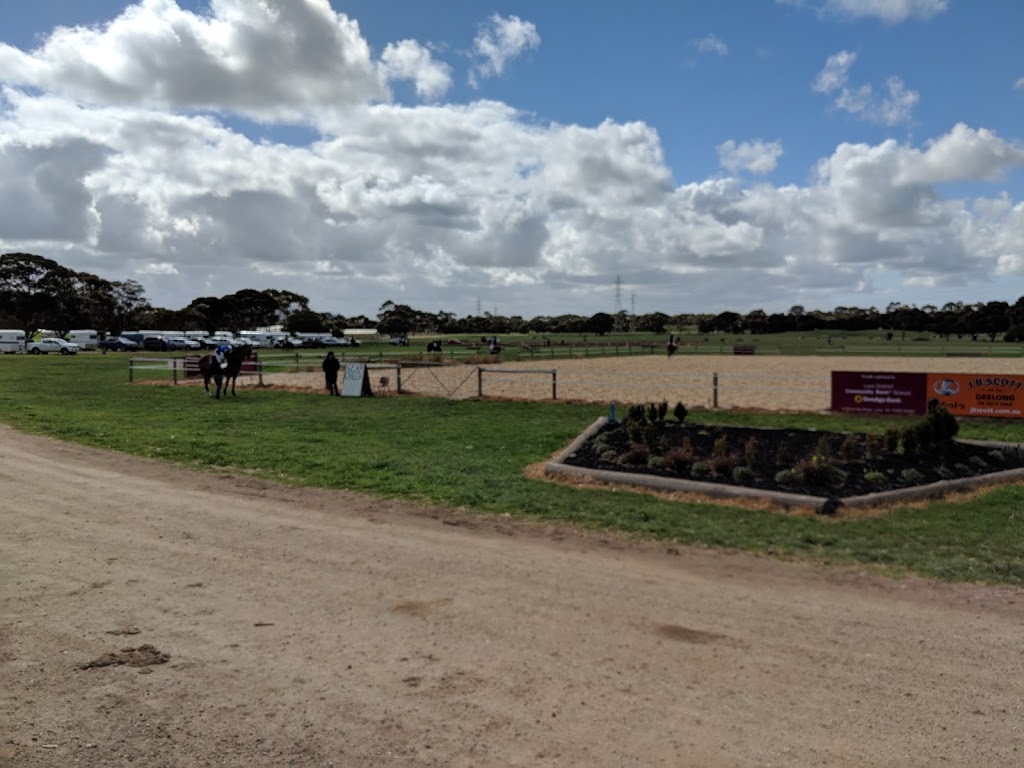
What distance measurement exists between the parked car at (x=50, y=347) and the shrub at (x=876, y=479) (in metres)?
76.1

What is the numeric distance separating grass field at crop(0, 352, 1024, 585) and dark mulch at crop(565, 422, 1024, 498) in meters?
1.02

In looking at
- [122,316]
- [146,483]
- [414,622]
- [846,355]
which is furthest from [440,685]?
[122,316]

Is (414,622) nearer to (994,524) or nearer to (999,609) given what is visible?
(999,609)

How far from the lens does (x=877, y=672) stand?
17.5ft

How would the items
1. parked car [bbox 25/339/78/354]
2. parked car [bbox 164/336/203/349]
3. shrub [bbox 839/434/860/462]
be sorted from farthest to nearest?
parked car [bbox 164/336/203/349] → parked car [bbox 25/339/78/354] → shrub [bbox 839/434/860/462]

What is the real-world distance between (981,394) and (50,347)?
252 ft

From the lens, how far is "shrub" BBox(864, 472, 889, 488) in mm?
11398

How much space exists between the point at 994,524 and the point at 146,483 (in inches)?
466

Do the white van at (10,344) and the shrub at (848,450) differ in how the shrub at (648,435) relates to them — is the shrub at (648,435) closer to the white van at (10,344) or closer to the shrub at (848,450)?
the shrub at (848,450)

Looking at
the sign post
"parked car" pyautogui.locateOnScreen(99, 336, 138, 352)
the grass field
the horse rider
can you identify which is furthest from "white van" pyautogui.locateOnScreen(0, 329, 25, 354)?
the sign post

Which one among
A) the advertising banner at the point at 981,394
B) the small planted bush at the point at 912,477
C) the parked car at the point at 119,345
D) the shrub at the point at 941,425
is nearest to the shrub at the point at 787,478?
the small planted bush at the point at 912,477

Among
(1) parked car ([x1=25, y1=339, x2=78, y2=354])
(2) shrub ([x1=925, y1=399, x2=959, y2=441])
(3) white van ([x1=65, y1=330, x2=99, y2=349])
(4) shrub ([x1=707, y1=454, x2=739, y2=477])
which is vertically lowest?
(4) shrub ([x1=707, y1=454, x2=739, y2=477])

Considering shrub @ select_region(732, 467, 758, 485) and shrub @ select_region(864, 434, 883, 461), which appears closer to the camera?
shrub @ select_region(732, 467, 758, 485)

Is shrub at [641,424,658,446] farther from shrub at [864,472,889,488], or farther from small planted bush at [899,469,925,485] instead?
small planted bush at [899,469,925,485]
